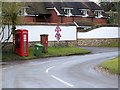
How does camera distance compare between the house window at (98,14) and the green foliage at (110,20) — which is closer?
the green foliage at (110,20)

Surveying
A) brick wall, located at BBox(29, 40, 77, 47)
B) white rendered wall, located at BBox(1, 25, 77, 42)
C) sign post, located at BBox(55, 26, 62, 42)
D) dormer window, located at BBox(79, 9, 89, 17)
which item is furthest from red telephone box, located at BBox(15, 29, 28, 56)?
dormer window, located at BBox(79, 9, 89, 17)

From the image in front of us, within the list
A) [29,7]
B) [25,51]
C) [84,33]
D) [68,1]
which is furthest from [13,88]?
[68,1]

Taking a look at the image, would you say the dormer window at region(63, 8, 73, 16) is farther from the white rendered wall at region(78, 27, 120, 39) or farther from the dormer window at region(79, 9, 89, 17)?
the white rendered wall at region(78, 27, 120, 39)

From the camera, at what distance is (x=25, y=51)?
3566 cm

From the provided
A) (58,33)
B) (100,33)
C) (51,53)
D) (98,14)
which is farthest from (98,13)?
(51,53)

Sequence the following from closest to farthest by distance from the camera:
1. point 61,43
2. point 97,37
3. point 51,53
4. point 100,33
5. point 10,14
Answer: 1. point 10,14
2. point 51,53
3. point 61,43
4. point 97,37
5. point 100,33

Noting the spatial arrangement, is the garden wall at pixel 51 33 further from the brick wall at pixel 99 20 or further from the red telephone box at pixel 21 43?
the brick wall at pixel 99 20

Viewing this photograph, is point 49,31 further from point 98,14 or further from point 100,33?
point 98,14

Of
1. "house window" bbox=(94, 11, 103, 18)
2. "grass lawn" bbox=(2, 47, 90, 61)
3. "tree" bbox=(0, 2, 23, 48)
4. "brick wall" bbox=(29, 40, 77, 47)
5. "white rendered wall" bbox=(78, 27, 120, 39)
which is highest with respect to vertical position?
"house window" bbox=(94, 11, 103, 18)

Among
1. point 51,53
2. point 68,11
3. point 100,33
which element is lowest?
point 51,53

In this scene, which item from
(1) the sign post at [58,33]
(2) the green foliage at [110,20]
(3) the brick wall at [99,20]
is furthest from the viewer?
(2) the green foliage at [110,20]

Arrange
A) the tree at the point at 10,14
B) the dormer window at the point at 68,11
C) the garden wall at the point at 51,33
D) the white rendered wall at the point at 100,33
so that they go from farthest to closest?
the dormer window at the point at 68,11, the white rendered wall at the point at 100,33, the garden wall at the point at 51,33, the tree at the point at 10,14

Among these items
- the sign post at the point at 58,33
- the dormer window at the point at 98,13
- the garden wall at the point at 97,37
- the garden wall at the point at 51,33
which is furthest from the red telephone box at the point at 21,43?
the dormer window at the point at 98,13

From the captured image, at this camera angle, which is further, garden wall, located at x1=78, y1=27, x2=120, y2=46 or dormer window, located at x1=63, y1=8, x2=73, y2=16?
dormer window, located at x1=63, y1=8, x2=73, y2=16
